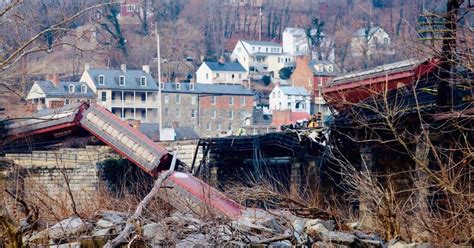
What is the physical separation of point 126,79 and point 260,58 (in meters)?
43.3

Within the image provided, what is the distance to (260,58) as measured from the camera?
123 metres

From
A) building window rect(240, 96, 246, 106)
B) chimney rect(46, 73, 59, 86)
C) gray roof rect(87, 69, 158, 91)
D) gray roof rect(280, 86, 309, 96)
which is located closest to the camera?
chimney rect(46, 73, 59, 86)

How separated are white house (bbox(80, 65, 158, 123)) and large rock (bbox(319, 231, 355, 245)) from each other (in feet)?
211

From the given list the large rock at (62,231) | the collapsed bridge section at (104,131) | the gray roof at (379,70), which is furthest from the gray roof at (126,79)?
the large rock at (62,231)

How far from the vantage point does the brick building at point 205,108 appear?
8575 cm

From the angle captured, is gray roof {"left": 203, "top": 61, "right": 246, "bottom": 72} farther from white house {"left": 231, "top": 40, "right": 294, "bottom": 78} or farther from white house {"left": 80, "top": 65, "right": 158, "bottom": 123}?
white house {"left": 80, "top": 65, "right": 158, "bottom": 123}

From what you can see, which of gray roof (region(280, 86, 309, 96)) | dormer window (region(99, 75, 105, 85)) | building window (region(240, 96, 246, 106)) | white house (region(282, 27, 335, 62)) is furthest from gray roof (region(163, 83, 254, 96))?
white house (region(282, 27, 335, 62))

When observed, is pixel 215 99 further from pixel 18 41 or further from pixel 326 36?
pixel 18 41

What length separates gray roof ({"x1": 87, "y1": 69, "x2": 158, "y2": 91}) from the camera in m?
80.4

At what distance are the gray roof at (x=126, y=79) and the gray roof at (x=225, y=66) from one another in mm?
20559

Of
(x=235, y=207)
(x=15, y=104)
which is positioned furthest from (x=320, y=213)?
(x=15, y=104)

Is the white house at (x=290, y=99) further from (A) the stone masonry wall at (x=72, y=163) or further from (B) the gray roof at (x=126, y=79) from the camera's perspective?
(A) the stone masonry wall at (x=72, y=163)

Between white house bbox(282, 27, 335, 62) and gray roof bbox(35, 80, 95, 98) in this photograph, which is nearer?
gray roof bbox(35, 80, 95, 98)

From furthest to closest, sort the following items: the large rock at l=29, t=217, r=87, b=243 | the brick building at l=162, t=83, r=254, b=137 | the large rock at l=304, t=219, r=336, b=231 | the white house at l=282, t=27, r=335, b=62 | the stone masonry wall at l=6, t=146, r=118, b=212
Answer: the white house at l=282, t=27, r=335, b=62 < the brick building at l=162, t=83, r=254, b=137 < the stone masonry wall at l=6, t=146, r=118, b=212 < the large rock at l=304, t=219, r=336, b=231 < the large rock at l=29, t=217, r=87, b=243
